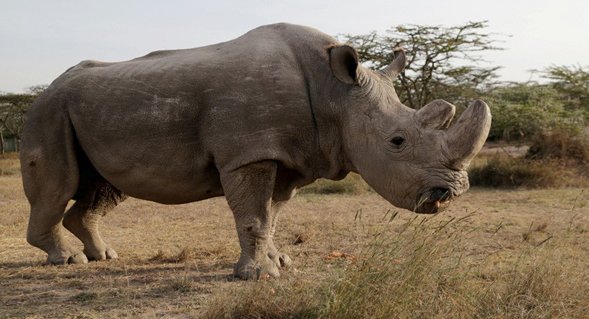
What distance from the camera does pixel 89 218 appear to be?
6.08m

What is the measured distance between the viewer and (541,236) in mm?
7305

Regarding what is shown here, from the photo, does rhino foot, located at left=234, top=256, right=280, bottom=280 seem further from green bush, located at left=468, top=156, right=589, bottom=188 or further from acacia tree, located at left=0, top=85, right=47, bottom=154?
acacia tree, located at left=0, top=85, right=47, bottom=154

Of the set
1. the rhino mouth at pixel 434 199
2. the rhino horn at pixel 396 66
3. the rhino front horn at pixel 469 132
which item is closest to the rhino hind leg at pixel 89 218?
the rhino horn at pixel 396 66

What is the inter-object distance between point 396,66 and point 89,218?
10.6ft

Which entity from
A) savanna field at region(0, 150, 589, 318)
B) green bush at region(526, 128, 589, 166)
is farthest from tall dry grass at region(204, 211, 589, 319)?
green bush at region(526, 128, 589, 166)

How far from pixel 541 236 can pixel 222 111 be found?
4.37 m

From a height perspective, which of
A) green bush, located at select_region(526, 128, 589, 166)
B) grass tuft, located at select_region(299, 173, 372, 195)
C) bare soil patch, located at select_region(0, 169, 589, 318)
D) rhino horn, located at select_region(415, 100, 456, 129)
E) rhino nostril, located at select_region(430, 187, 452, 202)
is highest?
rhino horn, located at select_region(415, 100, 456, 129)

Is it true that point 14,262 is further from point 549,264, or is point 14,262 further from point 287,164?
point 549,264

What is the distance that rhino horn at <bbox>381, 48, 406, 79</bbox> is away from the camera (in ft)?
17.8

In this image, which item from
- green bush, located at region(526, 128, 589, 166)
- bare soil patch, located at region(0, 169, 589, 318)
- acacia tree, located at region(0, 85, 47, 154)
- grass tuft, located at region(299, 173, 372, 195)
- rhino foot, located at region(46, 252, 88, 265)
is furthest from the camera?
acacia tree, located at region(0, 85, 47, 154)

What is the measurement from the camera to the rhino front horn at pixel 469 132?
4.28 m

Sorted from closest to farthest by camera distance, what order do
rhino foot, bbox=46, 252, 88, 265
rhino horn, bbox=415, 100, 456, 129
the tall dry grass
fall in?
the tall dry grass → rhino horn, bbox=415, 100, 456, 129 → rhino foot, bbox=46, 252, 88, 265

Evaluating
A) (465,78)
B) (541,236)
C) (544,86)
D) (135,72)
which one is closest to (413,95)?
(465,78)

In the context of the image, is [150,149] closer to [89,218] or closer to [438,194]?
[89,218]
